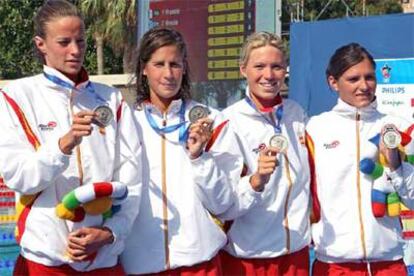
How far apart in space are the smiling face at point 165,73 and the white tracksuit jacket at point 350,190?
0.80 meters

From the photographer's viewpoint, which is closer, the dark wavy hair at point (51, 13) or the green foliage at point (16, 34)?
the dark wavy hair at point (51, 13)

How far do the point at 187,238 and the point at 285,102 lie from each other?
3.00 feet

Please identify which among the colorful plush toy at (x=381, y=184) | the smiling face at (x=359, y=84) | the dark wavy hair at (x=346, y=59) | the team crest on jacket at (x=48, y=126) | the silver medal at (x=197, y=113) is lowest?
the colorful plush toy at (x=381, y=184)

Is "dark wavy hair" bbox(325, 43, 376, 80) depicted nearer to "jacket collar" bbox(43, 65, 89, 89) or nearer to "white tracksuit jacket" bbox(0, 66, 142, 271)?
"white tracksuit jacket" bbox(0, 66, 142, 271)

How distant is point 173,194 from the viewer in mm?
3713

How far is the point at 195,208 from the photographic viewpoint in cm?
372

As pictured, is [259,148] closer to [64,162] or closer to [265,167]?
[265,167]

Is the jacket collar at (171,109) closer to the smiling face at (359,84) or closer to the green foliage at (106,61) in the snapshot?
the smiling face at (359,84)

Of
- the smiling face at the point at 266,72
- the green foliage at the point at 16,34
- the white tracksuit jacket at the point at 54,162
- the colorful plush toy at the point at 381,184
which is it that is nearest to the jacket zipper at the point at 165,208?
the white tracksuit jacket at the point at 54,162

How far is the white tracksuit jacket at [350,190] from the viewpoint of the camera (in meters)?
3.98

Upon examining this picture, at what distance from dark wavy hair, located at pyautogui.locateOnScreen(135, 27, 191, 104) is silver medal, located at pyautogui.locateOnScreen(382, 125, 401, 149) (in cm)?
95

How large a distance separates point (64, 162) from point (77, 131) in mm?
149

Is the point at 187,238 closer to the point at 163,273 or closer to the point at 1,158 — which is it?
the point at 163,273

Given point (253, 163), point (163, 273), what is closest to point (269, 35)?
point (253, 163)
